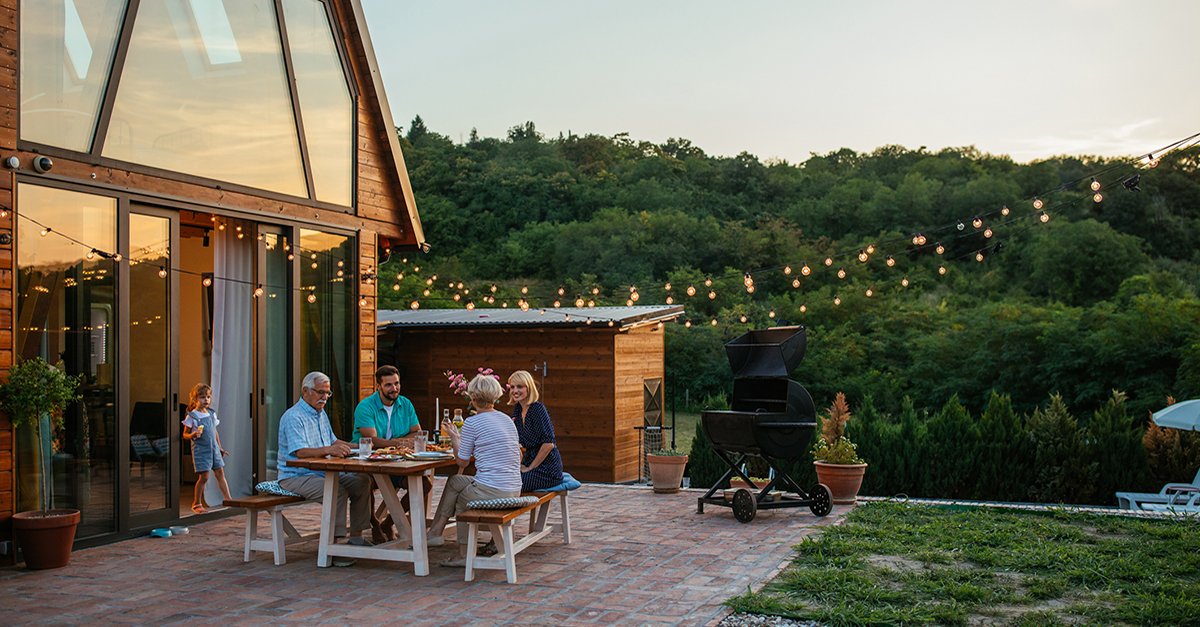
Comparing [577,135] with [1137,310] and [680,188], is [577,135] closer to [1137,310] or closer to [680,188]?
[680,188]

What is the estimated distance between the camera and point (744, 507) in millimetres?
7039

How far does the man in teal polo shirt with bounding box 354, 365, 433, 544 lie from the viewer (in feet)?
19.9

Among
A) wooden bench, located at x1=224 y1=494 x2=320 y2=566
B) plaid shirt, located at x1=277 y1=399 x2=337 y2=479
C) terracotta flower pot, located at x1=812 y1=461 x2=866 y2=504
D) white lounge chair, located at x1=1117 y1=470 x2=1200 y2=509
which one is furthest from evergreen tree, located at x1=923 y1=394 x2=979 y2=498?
wooden bench, located at x1=224 y1=494 x2=320 y2=566

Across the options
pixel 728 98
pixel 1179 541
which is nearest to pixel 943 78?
pixel 728 98

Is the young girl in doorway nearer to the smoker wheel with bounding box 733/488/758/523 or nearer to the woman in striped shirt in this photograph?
the woman in striped shirt

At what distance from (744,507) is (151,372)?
15.9ft

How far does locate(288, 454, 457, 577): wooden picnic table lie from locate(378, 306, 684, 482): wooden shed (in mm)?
6166

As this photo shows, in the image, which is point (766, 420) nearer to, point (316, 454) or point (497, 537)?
point (497, 537)

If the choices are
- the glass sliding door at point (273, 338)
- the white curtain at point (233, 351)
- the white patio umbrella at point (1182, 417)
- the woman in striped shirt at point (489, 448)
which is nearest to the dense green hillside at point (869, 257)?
the white patio umbrella at point (1182, 417)

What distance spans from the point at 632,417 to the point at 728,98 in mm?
15212

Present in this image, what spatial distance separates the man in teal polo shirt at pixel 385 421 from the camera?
6.08 m

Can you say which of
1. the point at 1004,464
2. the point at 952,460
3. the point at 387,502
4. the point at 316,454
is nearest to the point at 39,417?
the point at 316,454

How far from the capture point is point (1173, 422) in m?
8.11

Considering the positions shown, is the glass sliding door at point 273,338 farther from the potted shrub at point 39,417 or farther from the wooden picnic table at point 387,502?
the wooden picnic table at point 387,502
